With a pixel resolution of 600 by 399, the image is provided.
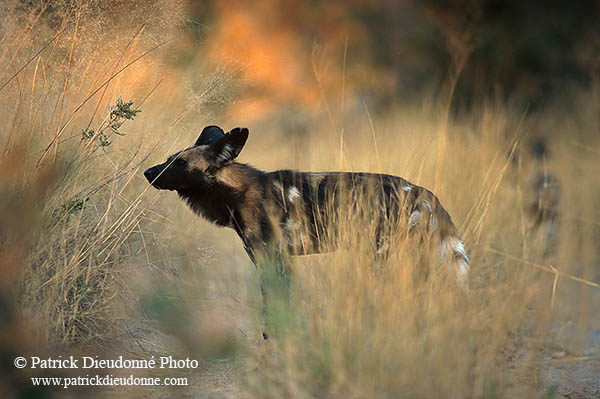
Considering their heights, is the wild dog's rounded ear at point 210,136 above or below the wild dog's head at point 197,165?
above

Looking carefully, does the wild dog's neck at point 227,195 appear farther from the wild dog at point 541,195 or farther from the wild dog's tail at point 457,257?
the wild dog at point 541,195

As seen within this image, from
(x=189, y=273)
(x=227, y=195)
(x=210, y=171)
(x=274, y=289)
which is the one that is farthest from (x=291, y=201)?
(x=189, y=273)

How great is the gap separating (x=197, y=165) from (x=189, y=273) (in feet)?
2.70

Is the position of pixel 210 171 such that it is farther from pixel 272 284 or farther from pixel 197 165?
pixel 272 284

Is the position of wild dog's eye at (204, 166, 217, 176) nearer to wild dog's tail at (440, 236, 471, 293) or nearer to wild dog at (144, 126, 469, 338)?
wild dog at (144, 126, 469, 338)

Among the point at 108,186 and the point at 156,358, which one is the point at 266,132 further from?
the point at 156,358

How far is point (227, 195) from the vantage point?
407cm

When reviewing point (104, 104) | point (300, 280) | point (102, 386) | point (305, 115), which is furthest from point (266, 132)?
point (102, 386)

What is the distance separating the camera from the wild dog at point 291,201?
373cm

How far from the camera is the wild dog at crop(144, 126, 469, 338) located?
12.2 ft

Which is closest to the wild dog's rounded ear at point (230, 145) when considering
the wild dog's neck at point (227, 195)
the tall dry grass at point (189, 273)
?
the wild dog's neck at point (227, 195)

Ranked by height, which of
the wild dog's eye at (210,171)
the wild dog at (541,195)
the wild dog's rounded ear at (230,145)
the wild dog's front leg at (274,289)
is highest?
the wild dog's rounded ear at (230,145)

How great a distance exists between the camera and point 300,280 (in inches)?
144

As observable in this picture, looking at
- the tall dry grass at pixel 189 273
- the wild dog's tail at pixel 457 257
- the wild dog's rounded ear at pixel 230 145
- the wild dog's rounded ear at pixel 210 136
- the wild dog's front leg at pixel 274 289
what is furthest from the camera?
the wild dog's rounded ear at pixel 210 136
